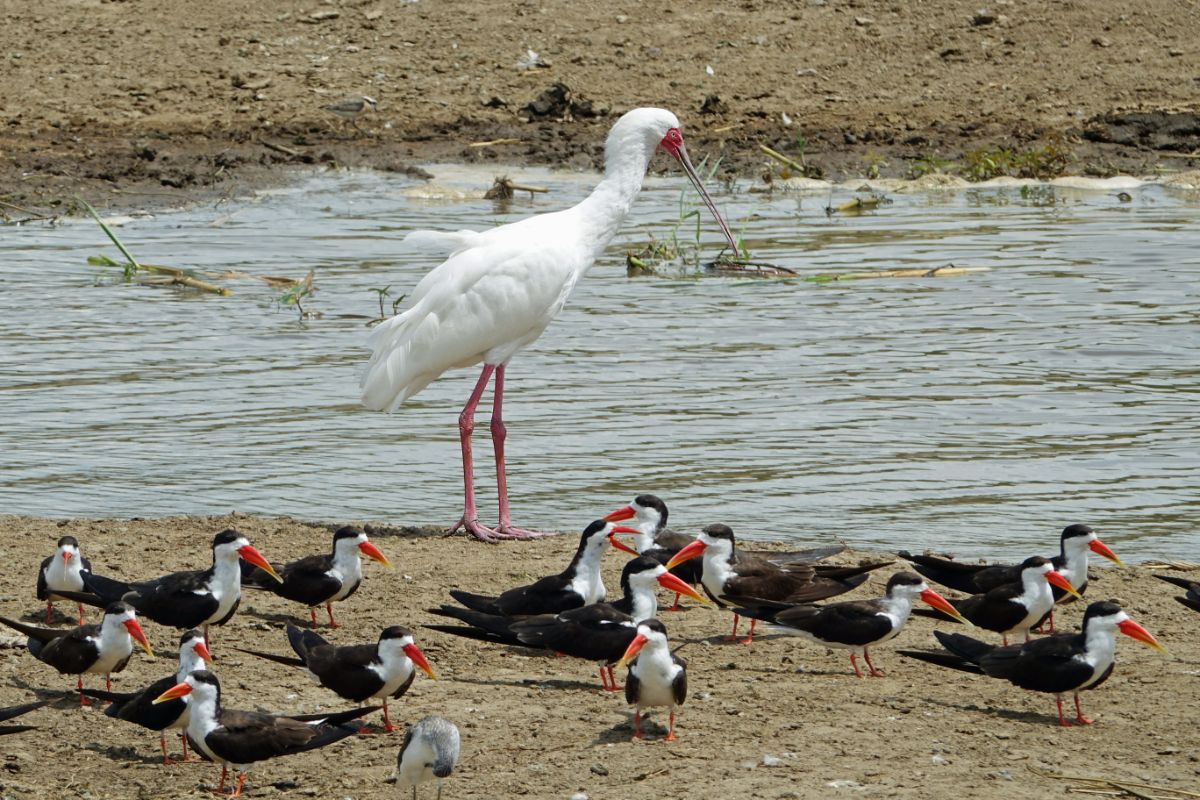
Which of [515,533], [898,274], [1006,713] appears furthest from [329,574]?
[898,274]

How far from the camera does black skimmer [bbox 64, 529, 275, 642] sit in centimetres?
748

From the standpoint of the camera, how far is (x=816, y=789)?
19.6 feet

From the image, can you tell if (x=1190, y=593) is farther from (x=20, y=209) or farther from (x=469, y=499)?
(x=20, y=209)

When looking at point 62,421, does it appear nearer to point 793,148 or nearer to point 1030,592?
point 1030,592

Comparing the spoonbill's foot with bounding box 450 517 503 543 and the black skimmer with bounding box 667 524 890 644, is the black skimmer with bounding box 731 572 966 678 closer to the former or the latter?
the black skimmer with bounding box 667 524 890 644

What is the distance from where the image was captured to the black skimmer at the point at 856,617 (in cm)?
731

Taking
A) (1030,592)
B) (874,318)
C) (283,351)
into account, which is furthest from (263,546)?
(874,318)

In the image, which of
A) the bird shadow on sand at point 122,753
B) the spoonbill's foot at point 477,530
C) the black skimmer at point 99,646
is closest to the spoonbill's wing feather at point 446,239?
the spoonbill's foot at point 477,530

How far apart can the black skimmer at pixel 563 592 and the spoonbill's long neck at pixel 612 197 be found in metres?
2.68

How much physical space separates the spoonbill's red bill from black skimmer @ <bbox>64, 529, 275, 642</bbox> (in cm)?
222

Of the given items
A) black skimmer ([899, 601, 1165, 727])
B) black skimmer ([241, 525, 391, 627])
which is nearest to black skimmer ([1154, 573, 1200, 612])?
black skimmer ([899, 601, 1165, 727])

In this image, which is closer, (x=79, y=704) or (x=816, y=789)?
(x=816, y=789)

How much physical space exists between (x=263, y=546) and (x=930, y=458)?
418 centimetres

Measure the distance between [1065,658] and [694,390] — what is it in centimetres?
606
